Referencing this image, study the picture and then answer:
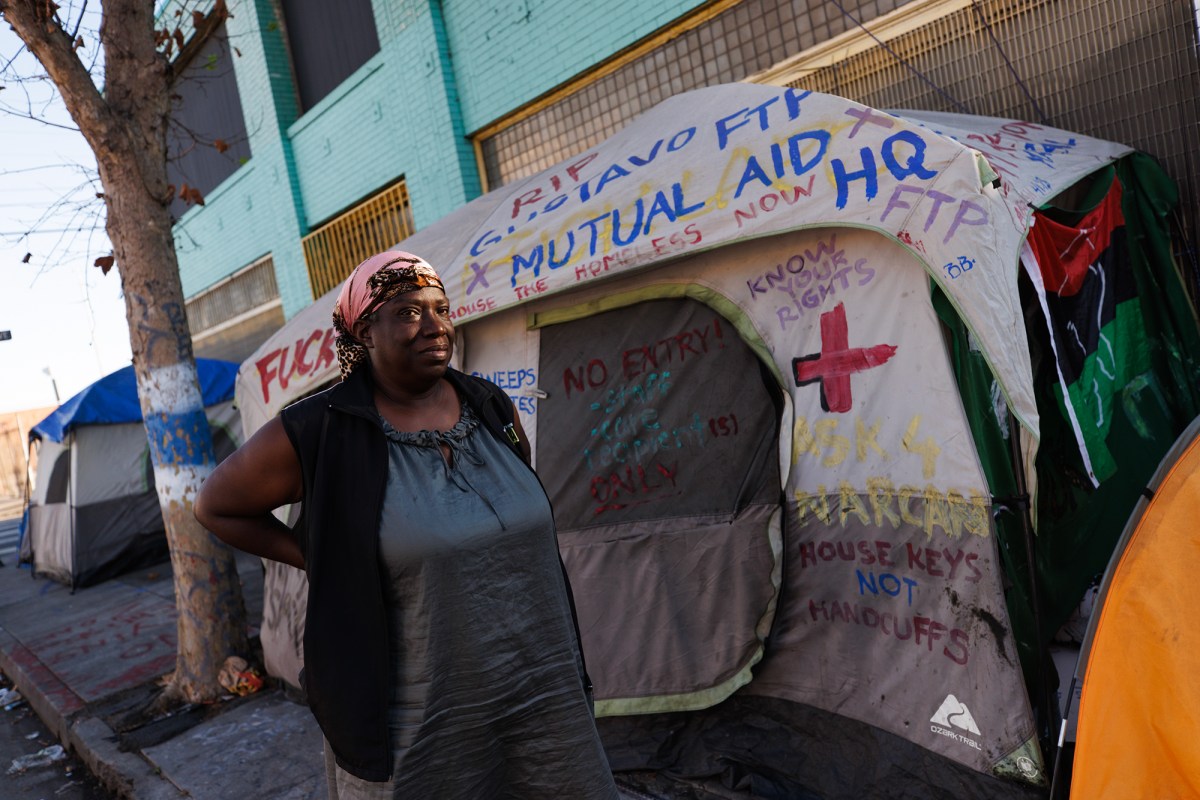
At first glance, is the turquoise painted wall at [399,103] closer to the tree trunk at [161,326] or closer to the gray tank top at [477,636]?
the tree trunk at [161,326]

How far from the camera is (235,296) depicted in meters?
13.2

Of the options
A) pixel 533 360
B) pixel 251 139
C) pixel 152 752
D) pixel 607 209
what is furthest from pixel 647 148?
pixel 251 139

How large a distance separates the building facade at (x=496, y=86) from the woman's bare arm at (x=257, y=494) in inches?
154

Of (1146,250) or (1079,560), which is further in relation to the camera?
(1146,250)

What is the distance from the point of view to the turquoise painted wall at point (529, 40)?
6.51 metres

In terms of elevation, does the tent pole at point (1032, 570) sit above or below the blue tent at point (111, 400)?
below

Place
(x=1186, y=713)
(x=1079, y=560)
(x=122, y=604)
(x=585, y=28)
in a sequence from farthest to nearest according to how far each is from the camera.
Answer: (x=122, y=604) → (x=585, y=28) → (x=1079, y=560) → (x=1186, y=713)

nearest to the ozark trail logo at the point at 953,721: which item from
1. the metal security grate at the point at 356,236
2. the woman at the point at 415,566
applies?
the woman at the point at 415,566

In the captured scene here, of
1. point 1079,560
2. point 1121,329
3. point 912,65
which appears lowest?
point 1079,560

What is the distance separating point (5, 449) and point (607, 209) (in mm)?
31159

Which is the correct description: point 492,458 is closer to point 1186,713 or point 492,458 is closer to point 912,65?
point 1186,713

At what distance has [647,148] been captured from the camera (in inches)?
154

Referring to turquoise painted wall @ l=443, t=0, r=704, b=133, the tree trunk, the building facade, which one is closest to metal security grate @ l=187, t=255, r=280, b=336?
the building facade

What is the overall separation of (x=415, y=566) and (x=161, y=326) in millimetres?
4191
